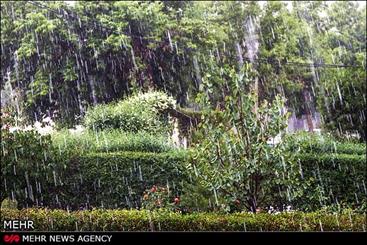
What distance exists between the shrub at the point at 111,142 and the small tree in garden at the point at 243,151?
2965mm

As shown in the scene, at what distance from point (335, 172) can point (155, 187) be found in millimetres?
3286

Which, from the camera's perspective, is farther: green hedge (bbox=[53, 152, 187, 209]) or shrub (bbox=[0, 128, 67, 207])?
green hedge (bbox=[53, 152, 187, 209])

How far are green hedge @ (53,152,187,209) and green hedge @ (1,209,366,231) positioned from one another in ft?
9.36

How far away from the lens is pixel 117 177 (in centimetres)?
873

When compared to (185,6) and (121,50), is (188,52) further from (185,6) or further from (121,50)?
(185,6)

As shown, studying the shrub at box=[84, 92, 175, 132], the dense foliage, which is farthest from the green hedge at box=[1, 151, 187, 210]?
the dense foliage

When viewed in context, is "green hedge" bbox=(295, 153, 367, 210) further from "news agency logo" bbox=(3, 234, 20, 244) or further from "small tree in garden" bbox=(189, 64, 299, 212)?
"news agency logo" bbox=(3, 234, 20, 244)

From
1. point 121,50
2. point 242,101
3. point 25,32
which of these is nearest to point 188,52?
point 121,50

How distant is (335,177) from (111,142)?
4.11m

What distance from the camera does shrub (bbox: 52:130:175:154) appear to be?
925 cm

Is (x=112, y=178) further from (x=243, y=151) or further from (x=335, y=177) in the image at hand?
(x=335, y=177)

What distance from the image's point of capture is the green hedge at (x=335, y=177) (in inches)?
352

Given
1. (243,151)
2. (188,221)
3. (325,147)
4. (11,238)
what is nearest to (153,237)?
(11,238)

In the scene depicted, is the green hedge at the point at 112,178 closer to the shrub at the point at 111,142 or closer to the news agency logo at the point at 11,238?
the shrub at the point at 111,142
